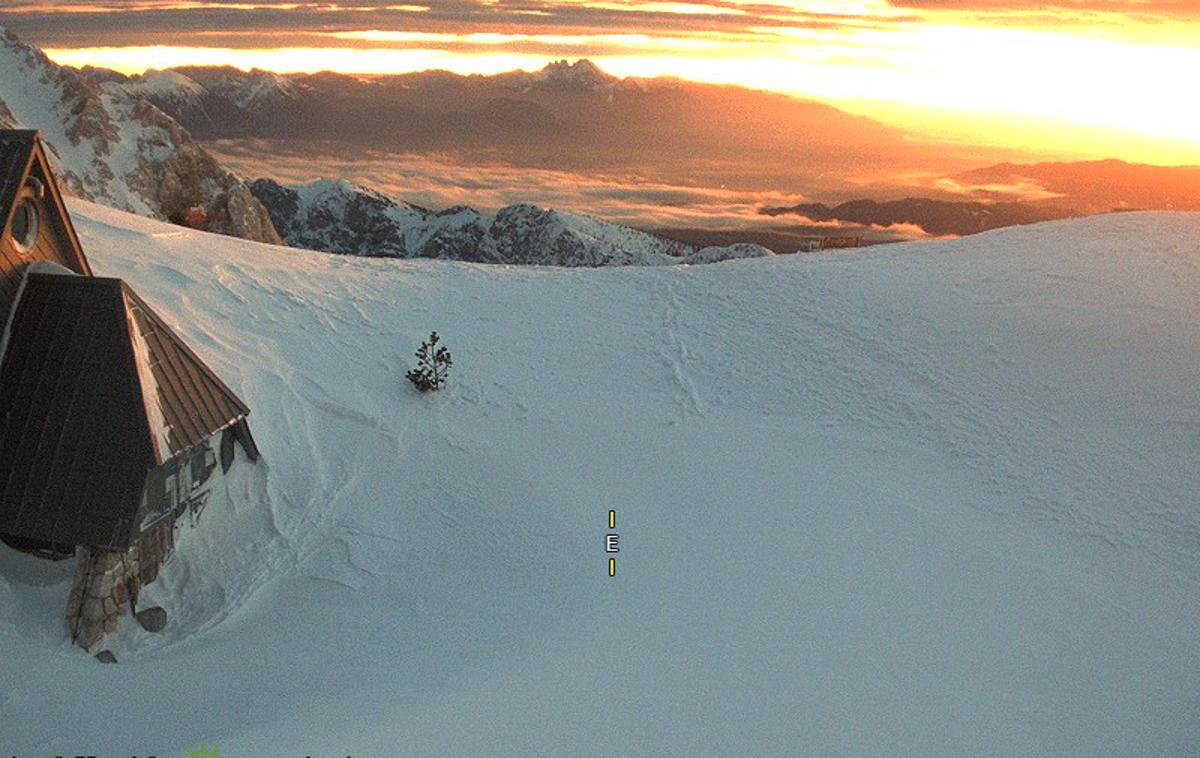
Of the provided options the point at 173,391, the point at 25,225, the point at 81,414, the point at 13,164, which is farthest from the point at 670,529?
the point at 13,164

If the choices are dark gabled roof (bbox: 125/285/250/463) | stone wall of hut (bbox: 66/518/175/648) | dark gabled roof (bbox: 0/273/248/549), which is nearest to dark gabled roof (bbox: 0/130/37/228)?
dark gabled roof (bbox: 0/273/248/549)

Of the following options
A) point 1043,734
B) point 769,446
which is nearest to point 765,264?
point 769,446

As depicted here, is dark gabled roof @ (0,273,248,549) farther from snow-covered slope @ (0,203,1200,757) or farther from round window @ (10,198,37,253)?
snow-covered slope @ (0,203,1200,757)

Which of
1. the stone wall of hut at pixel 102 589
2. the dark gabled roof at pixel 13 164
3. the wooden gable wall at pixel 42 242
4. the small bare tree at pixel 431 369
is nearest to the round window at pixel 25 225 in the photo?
the wooden gable wall at pixel 42 242

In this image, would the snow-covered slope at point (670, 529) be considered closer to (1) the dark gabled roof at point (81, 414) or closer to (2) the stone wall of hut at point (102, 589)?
(2) the stone wall of hut at point (102, 589)

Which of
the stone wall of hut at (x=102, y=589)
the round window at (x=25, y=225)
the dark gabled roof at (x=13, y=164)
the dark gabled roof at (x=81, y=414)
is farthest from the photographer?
the round window at (x=25, y=225)

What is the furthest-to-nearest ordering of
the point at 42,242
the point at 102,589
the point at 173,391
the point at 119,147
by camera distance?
the point at 119,147
the point at 42,242
the point at 173,391
the point at 102,589

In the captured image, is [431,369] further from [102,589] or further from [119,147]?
[119,147]
